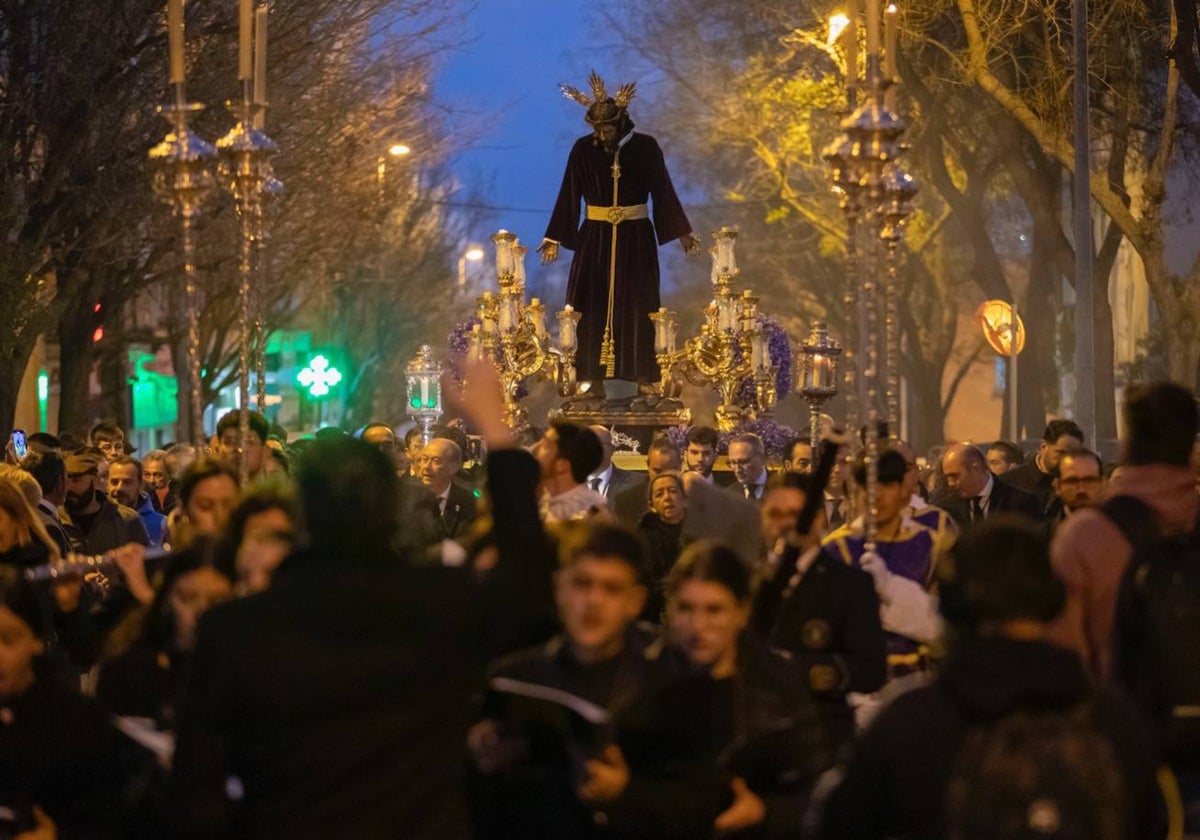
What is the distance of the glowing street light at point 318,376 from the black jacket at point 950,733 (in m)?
36.4

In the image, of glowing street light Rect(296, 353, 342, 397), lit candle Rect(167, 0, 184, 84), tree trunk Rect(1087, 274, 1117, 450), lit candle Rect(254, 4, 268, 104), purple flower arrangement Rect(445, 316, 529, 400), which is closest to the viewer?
lit candle Rect(167, 0, 184, 84)

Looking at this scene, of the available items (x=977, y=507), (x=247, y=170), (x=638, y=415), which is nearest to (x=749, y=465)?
(x=977, y=507)

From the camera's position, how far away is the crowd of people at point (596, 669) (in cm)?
480

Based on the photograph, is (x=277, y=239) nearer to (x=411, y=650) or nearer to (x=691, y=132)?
(x=691, y=132)

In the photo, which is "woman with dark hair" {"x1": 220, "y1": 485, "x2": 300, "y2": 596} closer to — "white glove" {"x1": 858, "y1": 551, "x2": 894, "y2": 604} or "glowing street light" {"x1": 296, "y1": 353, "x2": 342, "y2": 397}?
"white glove" {"x1": 858, "y1": 551, "x2": 894, "y2": 604}

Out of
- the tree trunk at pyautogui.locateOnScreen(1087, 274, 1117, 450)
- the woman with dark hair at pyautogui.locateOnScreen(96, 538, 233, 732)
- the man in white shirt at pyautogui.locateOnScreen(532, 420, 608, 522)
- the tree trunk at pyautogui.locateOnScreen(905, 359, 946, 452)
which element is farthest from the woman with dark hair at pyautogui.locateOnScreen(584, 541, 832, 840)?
the tree trunk at pyautogui.locateOnScreen(905, 359, 946, 452)

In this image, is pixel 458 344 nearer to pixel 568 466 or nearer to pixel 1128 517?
pixel 568 466

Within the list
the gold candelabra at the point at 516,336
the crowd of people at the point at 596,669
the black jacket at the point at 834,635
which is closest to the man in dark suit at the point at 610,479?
the gold candelabra at the point at 516,336

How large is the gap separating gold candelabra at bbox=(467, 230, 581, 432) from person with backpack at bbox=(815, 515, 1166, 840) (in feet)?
47.6

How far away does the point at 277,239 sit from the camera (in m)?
36.2

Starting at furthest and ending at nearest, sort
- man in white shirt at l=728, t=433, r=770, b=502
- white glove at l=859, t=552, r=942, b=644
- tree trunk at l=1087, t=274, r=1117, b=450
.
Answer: tree trunk at l=1087, t=274, r=1117, b=450
man in white shirt at l=728, t=433, r=770, b=502
white glove at l=859, t=552, r=942, b=644

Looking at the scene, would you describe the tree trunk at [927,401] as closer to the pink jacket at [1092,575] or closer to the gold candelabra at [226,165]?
the gold candelabra at [226,165]

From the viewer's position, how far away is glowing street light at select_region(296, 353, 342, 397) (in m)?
40.9

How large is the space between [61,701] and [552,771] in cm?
141
